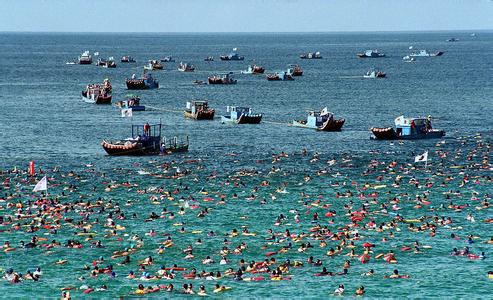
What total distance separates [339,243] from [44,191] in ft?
108

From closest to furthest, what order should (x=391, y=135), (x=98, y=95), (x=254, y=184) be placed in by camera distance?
1. (x=254, y=184)
2. (x=391, y=135)
3. (x=98, y=95)

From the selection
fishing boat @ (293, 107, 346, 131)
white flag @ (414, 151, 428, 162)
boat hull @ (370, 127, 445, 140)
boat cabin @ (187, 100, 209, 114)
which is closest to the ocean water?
white flag @ (414, 151, 428, 162)

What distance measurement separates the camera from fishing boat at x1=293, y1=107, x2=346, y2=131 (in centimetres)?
13875

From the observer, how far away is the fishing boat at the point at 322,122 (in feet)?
455

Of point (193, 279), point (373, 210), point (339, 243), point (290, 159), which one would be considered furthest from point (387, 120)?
point (193, 279)

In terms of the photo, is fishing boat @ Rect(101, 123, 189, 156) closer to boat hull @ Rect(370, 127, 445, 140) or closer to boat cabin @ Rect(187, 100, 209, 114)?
boat hull @ Rect(370, 127, 445, 140)

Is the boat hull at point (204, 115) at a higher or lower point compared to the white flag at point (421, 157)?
lower

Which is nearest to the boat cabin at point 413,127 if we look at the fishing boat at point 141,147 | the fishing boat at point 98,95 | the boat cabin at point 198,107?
the fishing boat at point 141,147

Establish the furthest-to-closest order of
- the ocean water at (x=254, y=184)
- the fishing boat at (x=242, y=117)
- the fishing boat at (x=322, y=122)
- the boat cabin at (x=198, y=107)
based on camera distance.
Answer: the boat cabin at (x=198, y=107)
the fishing boat at (x=242, y=117)
the fishing boat at (x=322, y=122)
the ocean water at (x=254, y=184)

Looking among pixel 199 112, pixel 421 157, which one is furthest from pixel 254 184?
pixel 199 112

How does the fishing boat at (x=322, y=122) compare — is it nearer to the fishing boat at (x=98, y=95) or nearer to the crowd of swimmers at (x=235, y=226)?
the crowd of swimmers at (x=235, y=226)

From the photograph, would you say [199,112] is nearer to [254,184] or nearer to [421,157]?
[421,157]

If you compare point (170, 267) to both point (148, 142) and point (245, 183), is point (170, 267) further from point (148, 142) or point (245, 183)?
point (148, 142)

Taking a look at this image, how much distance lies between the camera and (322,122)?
141750 millimetres
